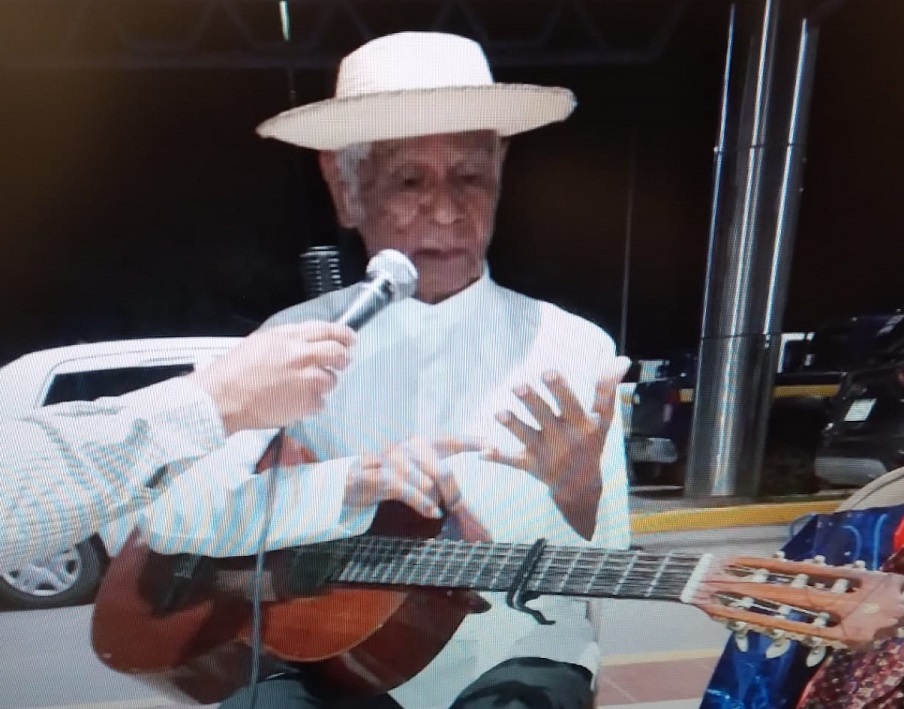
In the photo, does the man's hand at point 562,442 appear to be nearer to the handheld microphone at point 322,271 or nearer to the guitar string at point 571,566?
the guitar string at point 571,566

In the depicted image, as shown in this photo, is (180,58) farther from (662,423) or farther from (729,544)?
(729,544)

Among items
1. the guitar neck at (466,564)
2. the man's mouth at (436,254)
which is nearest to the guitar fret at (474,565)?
the guitar neck at (466,564)

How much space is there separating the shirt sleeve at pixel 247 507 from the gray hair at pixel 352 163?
1.28 feet

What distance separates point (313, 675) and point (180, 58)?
99 cm

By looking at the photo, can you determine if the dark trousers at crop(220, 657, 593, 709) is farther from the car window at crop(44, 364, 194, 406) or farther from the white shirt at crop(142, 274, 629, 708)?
the car window at crop(44, 364, 194, 406)

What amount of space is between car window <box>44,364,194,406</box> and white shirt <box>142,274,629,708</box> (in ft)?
0.52

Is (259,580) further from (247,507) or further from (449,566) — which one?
(449,566)

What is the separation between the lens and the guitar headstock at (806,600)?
107 centimetres

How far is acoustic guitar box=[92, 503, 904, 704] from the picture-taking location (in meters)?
1.18

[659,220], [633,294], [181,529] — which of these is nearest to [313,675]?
[181,529]

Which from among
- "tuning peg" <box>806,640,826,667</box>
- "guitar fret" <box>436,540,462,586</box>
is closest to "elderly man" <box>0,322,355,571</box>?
"guitar fret" <box>436,540,462,586</box>

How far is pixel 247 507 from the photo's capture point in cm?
116

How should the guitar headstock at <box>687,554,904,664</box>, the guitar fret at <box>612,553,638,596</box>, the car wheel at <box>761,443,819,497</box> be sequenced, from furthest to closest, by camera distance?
1. the car wheel at <box>761,443,819,497</box>
2. the guitar fret at <box>612,553,638,596</box>
3. the guitar headstock at <box>687,554,904,664</box>

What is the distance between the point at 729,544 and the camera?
1.21 metres
